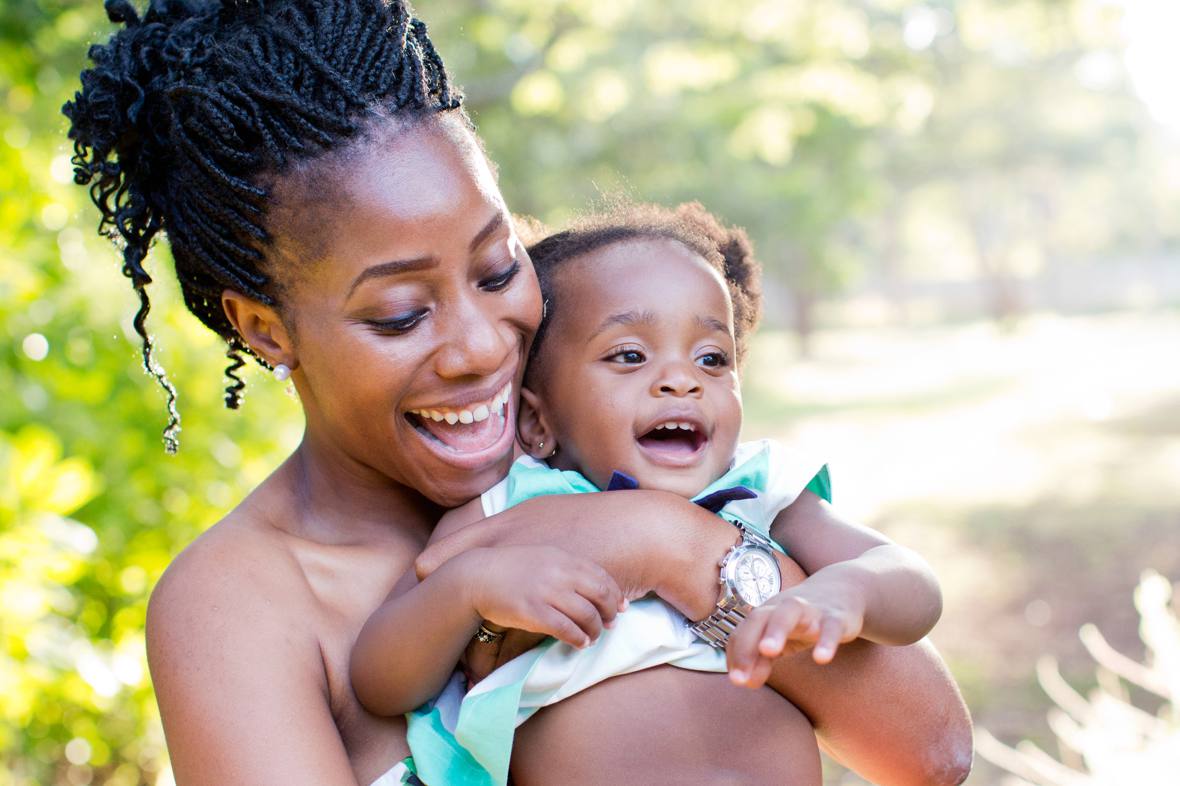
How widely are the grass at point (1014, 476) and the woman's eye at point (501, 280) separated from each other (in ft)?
18.9

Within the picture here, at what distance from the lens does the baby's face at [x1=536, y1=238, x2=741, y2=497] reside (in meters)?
2.24

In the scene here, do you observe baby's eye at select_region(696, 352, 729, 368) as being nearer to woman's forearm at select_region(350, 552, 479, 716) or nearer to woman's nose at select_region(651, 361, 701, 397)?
woman's nose at select_region(651, 361, 701, 397)

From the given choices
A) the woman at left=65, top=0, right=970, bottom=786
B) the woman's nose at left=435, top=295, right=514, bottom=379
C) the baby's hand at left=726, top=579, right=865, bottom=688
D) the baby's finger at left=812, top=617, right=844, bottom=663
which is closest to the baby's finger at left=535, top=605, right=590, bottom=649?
the woman at left=65, top=0, right=970, bottom=786

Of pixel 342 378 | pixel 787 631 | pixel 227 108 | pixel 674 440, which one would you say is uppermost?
pixel 227 108

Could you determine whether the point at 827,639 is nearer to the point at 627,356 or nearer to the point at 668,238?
the point at 627,356

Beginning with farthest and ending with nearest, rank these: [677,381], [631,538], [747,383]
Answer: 1. [747,383]
2. [677,381]
3. [631,538]

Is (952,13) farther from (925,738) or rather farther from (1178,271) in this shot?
(1178,271)

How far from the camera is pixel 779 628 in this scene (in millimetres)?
1626

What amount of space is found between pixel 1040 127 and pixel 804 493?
3165cm

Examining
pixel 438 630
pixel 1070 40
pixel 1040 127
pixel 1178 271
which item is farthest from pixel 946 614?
pixel 1178 271

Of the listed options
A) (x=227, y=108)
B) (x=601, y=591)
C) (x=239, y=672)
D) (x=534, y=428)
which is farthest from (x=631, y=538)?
(x=227, y=108)

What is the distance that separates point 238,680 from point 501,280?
816 mm

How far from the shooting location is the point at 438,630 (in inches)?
74.8

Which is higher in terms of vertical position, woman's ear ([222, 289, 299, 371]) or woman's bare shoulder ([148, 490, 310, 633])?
woman's ear ([222, 289, 299, 371])
